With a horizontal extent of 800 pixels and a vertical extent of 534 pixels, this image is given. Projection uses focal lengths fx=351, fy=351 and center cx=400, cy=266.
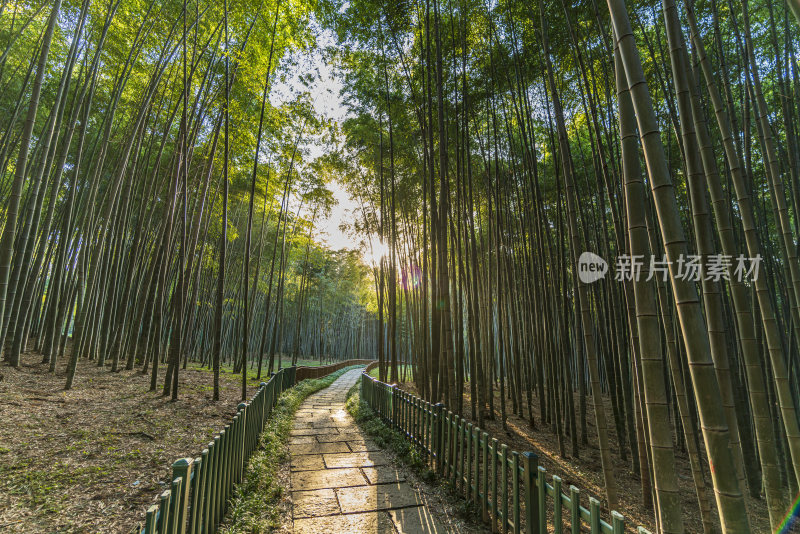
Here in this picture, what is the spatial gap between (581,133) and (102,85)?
8835 millimetres

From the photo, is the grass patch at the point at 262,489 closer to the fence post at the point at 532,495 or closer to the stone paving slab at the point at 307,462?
the stone paving slab at the point at 307,462

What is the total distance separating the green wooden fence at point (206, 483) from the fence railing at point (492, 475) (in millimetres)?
1589

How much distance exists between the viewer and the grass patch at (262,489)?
2.26m

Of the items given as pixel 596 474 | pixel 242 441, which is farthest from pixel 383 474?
pixel 596 474

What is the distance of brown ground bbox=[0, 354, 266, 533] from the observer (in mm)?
2076

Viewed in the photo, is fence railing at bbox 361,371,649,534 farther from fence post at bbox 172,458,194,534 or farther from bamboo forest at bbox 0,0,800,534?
fence post at bbox 172,458,194,534

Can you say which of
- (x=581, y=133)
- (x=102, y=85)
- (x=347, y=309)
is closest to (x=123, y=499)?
(x=102, y=85)

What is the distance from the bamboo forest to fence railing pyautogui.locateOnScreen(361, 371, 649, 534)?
3cm

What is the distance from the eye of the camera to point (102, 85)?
6.41 metres

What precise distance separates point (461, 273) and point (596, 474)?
115 inches

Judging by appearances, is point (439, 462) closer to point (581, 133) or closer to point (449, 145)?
point (449, 145)

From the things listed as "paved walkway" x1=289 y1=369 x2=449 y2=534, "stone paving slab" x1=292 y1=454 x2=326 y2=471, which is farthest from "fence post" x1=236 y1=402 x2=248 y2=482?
"stone paving slab" x1=292 y1=454 x2=326 y2=471

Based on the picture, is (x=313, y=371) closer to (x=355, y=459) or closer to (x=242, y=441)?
(x=355, y=459)

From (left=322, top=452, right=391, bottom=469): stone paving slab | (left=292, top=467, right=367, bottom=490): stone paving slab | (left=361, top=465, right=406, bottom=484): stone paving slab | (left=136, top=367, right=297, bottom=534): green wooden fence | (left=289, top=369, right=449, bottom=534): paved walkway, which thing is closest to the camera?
(left=136, top=367, right=297, bottom=534): green wooden fence
